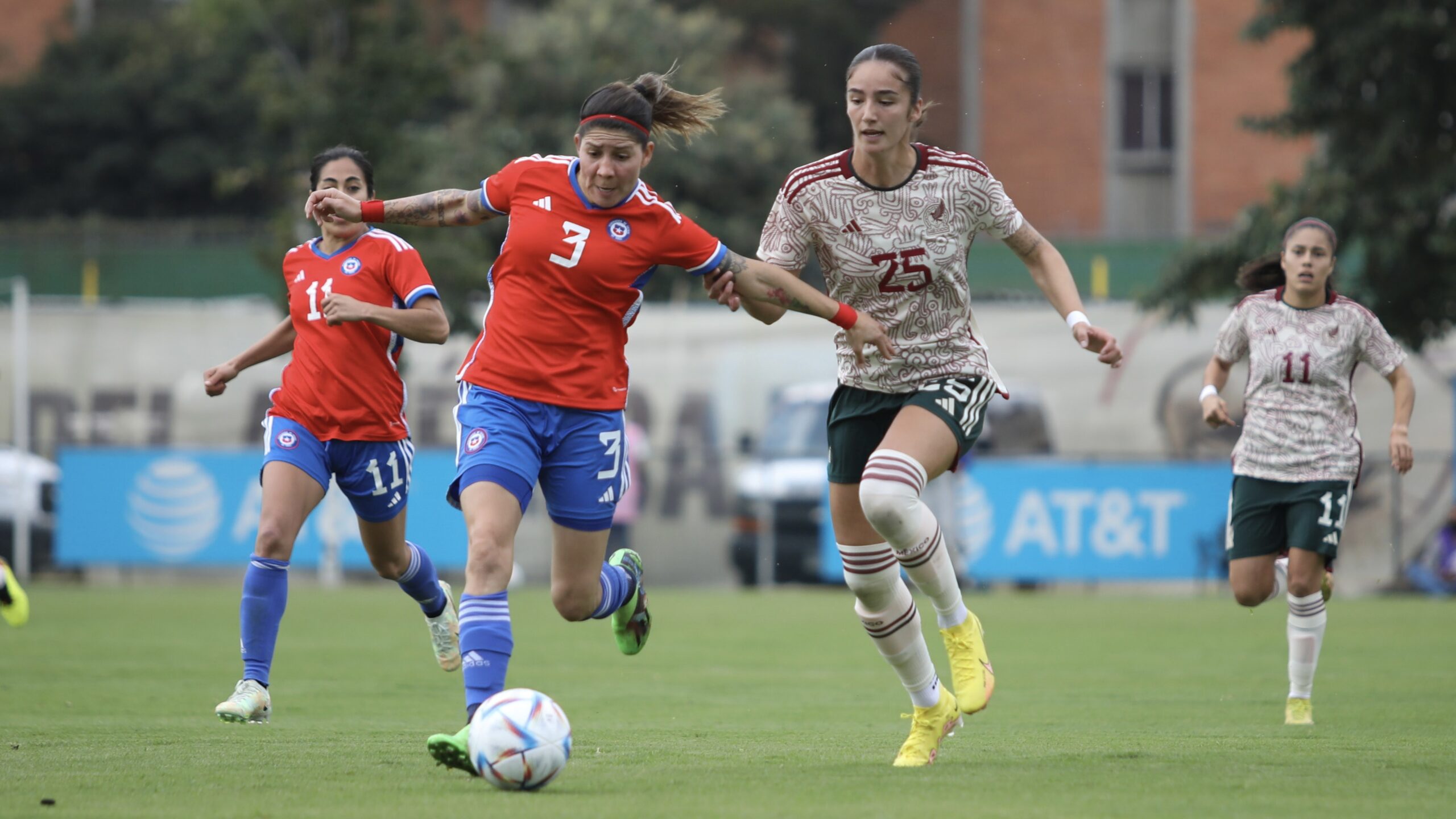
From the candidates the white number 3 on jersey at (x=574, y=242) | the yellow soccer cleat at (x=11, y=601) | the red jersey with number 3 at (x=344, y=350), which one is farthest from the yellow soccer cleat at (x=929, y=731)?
the yellow soccer cleat at (x=11, y=601)

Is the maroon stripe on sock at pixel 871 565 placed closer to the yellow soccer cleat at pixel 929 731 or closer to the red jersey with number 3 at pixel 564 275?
the yellow soccer cleat at pixel 929 731

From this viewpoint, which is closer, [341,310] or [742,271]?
[742,271]

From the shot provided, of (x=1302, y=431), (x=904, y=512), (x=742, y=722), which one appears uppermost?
(x=1302, y=431)

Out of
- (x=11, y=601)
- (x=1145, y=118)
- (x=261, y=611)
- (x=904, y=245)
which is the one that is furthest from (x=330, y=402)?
(x=1145, y=118)

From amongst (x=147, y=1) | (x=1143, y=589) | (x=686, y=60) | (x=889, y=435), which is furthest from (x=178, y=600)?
(x=147, y=1)

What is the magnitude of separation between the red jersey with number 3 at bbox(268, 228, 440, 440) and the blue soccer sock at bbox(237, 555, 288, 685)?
668mm

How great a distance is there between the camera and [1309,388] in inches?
349

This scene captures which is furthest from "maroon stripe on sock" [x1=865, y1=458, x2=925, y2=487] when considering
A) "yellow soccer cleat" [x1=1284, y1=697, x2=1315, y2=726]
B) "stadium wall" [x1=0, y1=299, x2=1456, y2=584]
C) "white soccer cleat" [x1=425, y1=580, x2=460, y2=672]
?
"stadium wall" [x1=0, y1=299, x2=1456, y2=584]

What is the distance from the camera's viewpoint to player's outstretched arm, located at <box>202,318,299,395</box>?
8492 mm

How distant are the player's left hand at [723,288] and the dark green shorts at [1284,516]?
3502 mm

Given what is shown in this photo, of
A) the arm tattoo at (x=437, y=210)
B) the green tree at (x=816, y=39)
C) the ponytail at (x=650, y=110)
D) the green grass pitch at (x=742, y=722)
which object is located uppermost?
the green tree at (x=816, y=39)

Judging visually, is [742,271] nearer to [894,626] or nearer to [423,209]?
[423,209]

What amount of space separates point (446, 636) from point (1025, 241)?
157 inches

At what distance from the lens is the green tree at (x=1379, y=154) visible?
18.5 m
